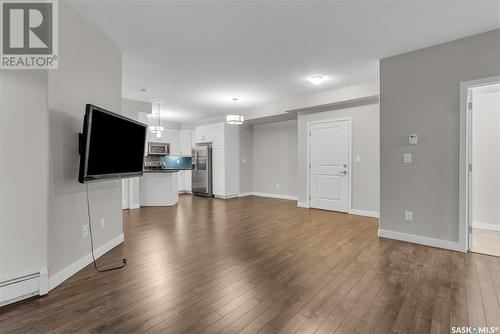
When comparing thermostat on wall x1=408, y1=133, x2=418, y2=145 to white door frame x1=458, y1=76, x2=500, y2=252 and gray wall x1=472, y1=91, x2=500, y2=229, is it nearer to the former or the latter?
white door frame x1=458, y1=76, x2=500, y2=252

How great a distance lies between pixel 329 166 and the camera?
571 cm

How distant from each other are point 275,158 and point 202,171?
8.20 feet

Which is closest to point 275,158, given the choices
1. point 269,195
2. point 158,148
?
point 269,195

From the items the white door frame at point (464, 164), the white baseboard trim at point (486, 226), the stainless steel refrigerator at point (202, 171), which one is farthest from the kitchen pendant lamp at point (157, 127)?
the white baseboard trim at point (486, 226)

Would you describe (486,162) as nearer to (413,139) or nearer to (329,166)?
(413,139)

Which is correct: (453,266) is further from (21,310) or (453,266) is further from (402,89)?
(21,310)

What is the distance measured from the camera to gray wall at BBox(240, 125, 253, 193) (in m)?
8.04

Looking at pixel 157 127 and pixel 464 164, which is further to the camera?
pixel 157 127

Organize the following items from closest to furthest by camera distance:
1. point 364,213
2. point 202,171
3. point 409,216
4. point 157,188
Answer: point 409,216, point 364,213, point 157,188, point 202,171

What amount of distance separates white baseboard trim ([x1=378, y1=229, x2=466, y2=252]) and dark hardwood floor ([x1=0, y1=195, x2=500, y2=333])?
0.12 m

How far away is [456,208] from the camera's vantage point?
121 inches

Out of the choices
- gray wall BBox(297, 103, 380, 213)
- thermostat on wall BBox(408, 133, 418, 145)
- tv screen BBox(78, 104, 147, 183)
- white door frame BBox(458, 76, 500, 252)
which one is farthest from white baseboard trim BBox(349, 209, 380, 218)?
tv screen BBox(78, 104, 147, 183)

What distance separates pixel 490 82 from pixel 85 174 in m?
4.61

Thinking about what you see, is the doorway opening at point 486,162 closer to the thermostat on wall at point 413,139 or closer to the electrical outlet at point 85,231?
the thermostat on wall at point 413,139
